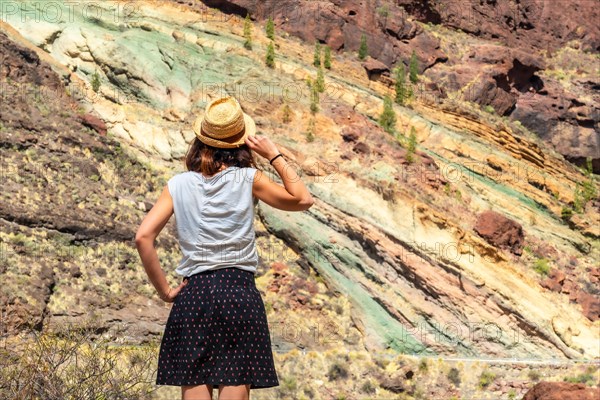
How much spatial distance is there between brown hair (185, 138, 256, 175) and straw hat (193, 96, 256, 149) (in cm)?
3

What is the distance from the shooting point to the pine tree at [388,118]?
30141 millimetres

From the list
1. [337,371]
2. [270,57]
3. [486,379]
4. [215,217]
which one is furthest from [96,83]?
[215,217]

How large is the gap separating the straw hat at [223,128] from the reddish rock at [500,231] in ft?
71.7

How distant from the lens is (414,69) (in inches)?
1499

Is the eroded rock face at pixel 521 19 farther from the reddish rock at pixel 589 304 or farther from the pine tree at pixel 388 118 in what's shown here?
the reddish rock at pixel 589 304

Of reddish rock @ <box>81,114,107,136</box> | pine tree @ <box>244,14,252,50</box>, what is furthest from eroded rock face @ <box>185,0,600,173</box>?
reddish rock @ <box>81,114,107,136</box>

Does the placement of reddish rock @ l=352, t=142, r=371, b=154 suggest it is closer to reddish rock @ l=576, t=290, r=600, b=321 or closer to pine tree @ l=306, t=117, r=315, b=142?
pine tree @ l=306, t=117, r=315, b=142

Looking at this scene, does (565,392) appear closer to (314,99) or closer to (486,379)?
(486,379)

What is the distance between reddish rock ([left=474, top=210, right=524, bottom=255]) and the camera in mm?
26281

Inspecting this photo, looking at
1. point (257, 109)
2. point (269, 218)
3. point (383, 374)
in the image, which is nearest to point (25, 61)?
point (257, 109)

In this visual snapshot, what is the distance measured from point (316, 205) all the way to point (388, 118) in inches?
264

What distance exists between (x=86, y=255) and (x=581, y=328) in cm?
1289

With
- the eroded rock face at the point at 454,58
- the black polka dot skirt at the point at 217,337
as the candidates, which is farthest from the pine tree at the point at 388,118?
the black polka dot skirt at the point at 217,337

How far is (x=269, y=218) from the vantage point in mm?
25547
